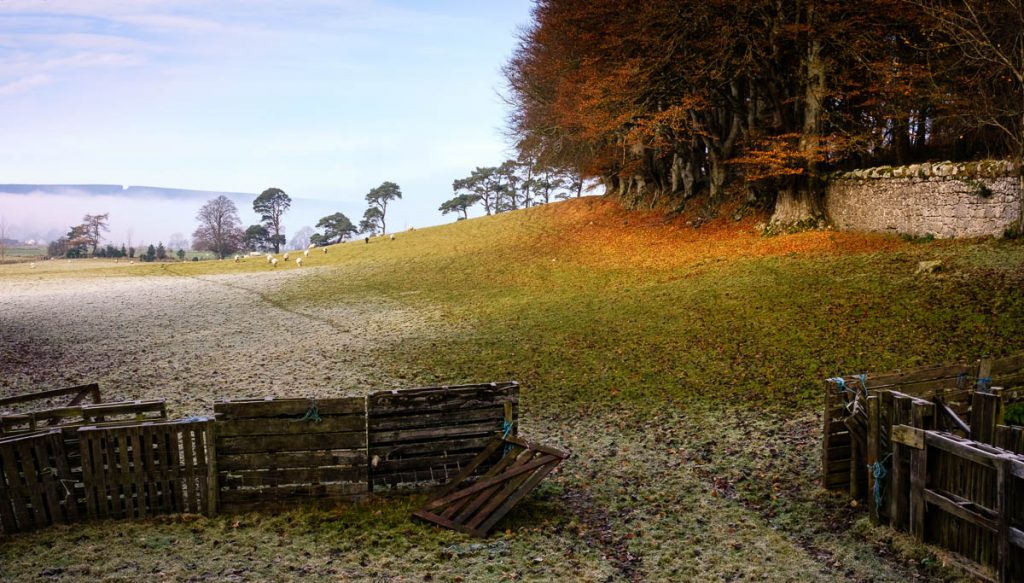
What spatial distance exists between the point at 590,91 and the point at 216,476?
87.5 ft

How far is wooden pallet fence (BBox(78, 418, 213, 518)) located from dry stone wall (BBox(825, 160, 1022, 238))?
2439 cm

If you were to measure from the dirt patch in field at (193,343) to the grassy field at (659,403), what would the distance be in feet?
5.46

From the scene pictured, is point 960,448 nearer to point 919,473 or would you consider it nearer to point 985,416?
point 919,473

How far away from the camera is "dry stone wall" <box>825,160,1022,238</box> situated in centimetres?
2145

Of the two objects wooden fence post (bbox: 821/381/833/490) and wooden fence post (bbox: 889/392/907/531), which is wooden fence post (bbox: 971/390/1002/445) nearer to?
wooden fence post (bbox: 889/392/907/531)

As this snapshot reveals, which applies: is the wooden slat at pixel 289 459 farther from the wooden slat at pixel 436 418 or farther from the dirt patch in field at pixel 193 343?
the dirt patch in field at pixel 193 343

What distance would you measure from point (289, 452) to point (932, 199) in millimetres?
24243

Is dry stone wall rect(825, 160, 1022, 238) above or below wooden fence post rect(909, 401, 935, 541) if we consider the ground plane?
above

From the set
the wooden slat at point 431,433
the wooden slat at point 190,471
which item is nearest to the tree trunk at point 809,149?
the wooden slat at point 431,433

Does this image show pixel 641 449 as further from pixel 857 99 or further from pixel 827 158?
pixel 857 99

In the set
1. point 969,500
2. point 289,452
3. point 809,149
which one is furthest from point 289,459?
point 809,149

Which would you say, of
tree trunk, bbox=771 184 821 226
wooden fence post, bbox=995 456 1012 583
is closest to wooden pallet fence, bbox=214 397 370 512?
wooden fence post, bbox=995 456 1012 583

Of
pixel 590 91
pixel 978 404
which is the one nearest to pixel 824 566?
pixel 978 404

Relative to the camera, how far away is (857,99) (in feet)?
99.3
